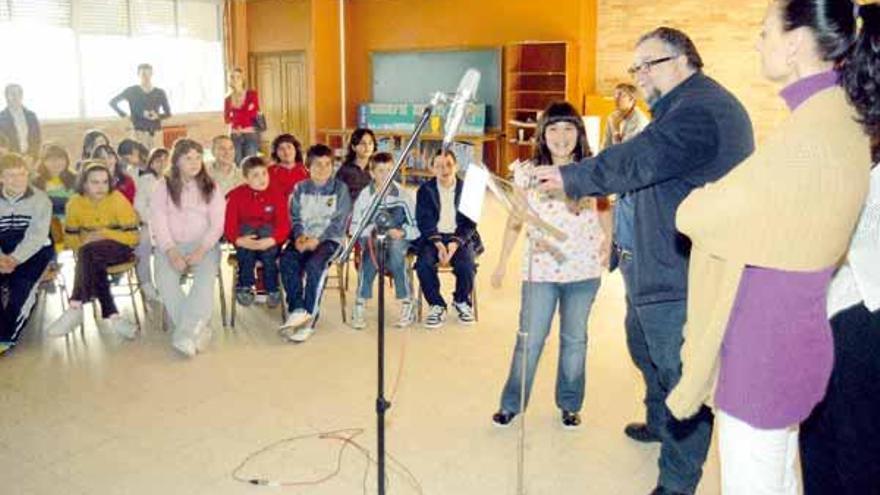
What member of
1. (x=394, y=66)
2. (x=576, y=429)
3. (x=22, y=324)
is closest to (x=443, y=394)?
(x=576, y=429)

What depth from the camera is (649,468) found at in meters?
2.91

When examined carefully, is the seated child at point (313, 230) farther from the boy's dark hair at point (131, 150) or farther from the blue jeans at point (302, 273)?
the boy's dark hair at point (131, 150)

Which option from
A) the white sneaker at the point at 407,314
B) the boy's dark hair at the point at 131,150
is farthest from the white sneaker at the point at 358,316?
the boy's dark hair at the point at 131,150

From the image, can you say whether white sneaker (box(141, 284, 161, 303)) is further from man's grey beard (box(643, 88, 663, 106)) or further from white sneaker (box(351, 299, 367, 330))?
man's grey beard (box(643, 88, 663, 106))

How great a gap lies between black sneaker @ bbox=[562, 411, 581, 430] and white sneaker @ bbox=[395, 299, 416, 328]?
1.56m

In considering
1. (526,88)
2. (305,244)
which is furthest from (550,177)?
(526,88)

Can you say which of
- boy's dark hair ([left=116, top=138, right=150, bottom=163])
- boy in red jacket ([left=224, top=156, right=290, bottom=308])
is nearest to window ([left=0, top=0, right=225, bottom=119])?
boy's dark hair ([left=116, top=138, right=150, bottom=163])

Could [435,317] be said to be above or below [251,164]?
below

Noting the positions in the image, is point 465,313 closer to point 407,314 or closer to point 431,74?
point 407,314

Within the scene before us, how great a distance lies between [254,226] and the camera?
189 inches

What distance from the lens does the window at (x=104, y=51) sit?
9.45m

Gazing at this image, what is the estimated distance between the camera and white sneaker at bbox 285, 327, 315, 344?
4.35 m

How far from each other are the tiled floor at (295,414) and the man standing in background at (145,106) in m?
5.02

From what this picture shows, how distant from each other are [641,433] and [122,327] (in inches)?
114
